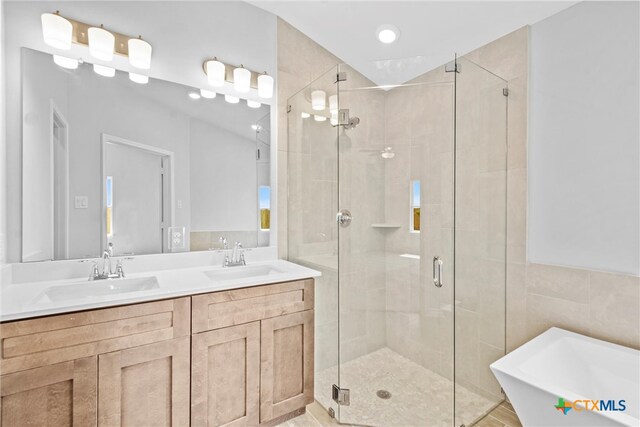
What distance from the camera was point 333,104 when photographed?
205 cm

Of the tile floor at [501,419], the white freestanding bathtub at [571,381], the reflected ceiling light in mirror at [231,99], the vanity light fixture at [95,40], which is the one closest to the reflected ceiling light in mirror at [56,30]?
the vanity light fixture at [95,40]

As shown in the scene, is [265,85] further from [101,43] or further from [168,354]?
[168,354]

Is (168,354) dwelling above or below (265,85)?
below

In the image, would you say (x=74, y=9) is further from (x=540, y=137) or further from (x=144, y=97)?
(x=540, y=137)

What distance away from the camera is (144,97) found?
5.89ft

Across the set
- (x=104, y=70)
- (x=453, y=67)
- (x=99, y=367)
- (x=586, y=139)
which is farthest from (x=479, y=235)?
(x=104, y=70)

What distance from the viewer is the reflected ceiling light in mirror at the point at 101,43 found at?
1.61 metres

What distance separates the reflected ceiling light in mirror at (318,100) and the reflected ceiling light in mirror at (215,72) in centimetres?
64

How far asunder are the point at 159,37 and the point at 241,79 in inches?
21.0

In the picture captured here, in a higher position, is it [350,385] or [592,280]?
[592,280]

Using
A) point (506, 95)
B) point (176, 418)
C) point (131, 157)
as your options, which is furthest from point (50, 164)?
point (506, 95)

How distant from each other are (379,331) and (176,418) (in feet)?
4.59

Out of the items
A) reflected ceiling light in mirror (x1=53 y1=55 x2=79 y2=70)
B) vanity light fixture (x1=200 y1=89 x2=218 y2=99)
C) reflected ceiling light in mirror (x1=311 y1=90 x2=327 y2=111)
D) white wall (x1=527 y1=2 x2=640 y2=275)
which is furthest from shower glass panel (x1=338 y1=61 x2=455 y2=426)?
reflected ceiling light in mirror (x1=53 y1=55 x2=79 y2=70)

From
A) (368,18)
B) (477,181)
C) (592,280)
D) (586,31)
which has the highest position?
(368,18)
